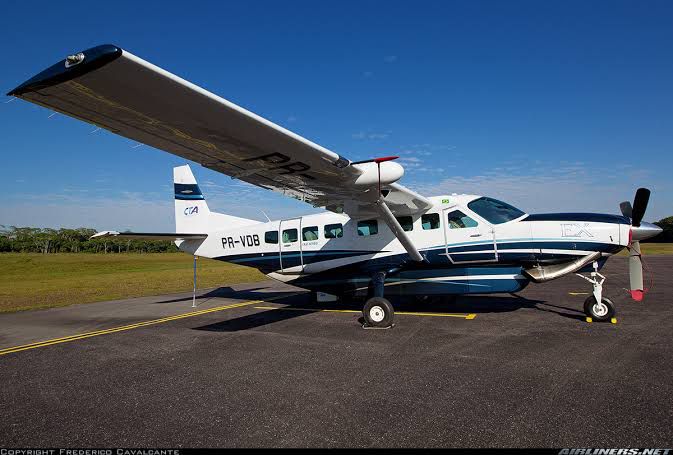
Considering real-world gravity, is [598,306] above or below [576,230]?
below

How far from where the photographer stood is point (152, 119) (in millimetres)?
5117

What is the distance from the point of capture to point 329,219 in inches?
445

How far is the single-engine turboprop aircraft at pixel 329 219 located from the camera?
4.45 meters

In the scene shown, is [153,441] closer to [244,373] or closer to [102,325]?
[244,373]

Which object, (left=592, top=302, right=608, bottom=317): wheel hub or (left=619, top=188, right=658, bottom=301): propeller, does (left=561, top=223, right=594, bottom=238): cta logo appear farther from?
(left=592, top=302, right=608, bottom=317): wheel hub

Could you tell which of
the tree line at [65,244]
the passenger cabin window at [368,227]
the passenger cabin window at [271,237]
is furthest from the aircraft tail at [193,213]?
the tree line at [65,244]

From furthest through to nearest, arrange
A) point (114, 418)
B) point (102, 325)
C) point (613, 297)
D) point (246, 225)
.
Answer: point (246, 225)
point (613, 297)
point (102, 325)
point (114, 418)

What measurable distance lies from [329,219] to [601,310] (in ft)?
23.4

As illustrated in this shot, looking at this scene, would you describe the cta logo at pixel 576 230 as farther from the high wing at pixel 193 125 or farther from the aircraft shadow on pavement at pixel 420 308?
the high wing at pixel 193 125

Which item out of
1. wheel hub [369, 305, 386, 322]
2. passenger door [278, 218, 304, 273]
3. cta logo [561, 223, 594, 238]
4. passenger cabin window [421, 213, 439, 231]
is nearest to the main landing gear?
cta logo [561, 223, 594, 238]

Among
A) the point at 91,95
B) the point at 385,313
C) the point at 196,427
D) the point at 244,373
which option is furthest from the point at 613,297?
the point at 91,95

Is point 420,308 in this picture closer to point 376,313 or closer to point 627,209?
point 376,313

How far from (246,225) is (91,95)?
9.06 m

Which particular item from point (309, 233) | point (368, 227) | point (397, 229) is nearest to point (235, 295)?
point (309, 233)
